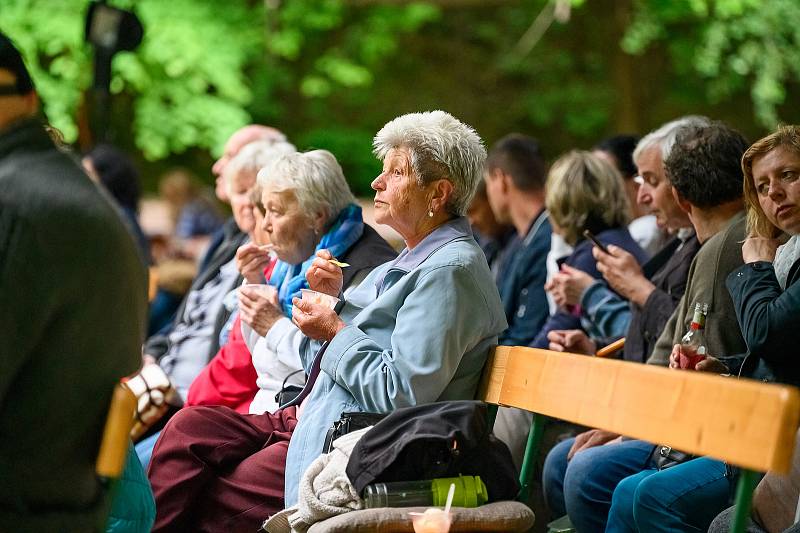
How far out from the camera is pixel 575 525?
12.7 feet

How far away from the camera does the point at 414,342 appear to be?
10.3 feet

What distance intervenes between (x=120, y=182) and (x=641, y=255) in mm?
4333

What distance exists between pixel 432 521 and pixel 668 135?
7.64ft

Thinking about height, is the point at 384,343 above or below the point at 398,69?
above

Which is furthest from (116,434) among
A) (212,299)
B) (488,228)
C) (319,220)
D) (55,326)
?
(488,228)

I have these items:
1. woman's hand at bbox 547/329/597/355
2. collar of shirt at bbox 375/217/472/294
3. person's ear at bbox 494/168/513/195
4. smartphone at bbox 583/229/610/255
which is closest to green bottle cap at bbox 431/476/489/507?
collar of shirt at bbox 375/217/472/294

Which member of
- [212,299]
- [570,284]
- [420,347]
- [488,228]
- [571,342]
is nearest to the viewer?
[420,347]

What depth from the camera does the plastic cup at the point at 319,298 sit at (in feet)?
11.5

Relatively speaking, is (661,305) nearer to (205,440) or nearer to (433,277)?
(433,277)

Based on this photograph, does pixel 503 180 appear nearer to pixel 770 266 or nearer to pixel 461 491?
pixel 770 266

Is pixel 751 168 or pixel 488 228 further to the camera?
pixel 488 228

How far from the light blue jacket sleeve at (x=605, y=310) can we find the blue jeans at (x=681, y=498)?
1.39 m

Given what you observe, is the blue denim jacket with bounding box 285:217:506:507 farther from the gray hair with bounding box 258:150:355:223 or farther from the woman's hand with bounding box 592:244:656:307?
the woman's hand with bounding box 592:244:656:307

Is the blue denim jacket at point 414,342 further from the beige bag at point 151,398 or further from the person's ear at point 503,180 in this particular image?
the person's ear at point 503,180
